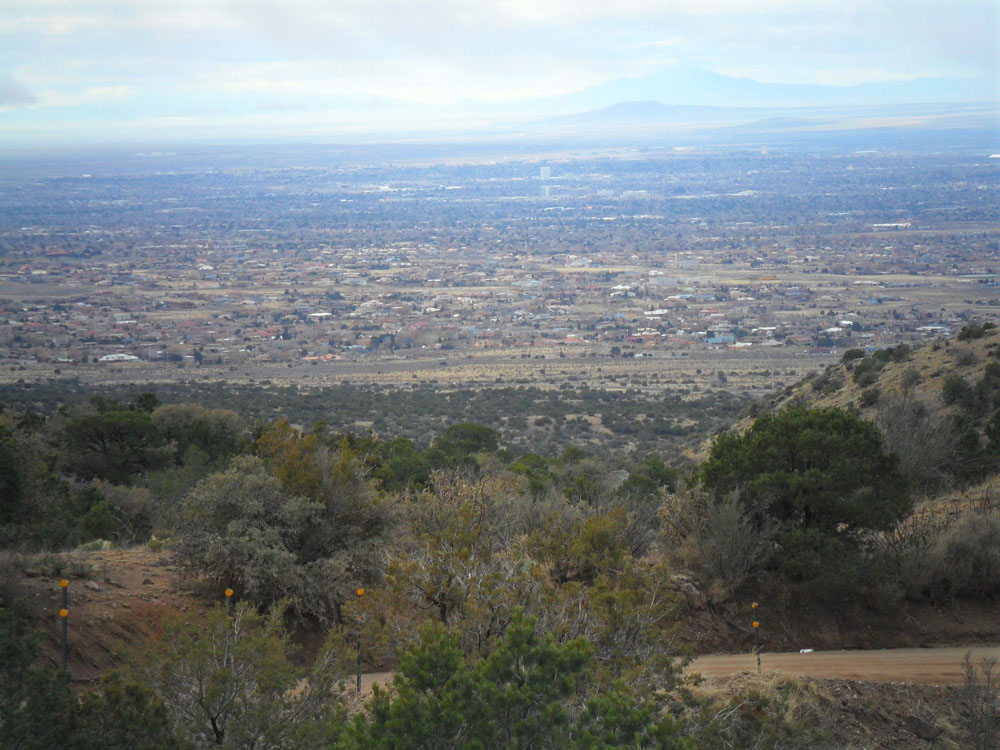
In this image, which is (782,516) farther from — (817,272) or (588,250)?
(588,250)

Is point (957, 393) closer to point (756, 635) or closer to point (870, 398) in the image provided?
point (870, 398)

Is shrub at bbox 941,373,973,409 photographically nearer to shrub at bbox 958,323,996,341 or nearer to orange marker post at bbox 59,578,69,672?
shrub at bbox 958,323,996,341

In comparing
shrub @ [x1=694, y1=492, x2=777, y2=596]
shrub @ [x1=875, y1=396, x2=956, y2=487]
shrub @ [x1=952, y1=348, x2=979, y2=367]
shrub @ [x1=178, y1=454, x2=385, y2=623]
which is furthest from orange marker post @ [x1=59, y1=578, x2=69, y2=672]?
shrub @ [x1=952, y1=348, x2=979, y2=367]

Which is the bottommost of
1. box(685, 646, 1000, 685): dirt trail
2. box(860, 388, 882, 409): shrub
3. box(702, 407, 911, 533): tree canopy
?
box(685, 646, 1000, 685): dirt trail

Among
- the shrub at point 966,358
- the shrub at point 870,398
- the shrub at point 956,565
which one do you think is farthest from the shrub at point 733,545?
the shrub at point 966,358

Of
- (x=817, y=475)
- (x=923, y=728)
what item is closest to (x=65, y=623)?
(x=923, y=728)

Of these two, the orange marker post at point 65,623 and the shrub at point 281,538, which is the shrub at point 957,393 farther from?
the orange marker post at point 65,623
